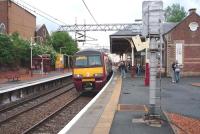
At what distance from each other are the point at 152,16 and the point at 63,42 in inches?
3228

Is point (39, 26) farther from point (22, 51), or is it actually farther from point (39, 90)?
point (39, 90)

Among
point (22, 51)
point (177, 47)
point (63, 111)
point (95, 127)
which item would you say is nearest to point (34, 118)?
point (63, 111)

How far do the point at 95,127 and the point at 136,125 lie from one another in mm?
1107

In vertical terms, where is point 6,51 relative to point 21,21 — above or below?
below

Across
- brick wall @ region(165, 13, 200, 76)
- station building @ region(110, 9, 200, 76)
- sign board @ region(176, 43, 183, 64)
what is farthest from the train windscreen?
brick wall @ region(165, 13, 200, 76)

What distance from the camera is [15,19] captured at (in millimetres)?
74500

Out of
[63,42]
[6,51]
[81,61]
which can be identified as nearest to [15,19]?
[63,42]

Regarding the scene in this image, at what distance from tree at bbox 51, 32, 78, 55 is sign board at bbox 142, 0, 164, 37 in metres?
80.9

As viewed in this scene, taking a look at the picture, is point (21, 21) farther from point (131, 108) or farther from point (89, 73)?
point (131, 108)

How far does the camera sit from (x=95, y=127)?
38.2ft

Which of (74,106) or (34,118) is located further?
(74,106)

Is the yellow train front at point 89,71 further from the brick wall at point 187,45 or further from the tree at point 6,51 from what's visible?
the tree at point 6,51

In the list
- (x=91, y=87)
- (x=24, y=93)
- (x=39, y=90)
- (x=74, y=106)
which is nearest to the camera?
(x=74, y=106)

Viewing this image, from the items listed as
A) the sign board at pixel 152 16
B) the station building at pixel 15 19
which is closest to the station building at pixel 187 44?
the sign board at pixel 152 16
